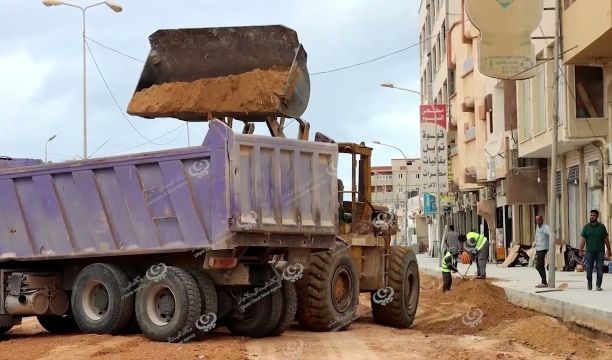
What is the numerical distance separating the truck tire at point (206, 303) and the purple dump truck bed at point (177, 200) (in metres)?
0.44

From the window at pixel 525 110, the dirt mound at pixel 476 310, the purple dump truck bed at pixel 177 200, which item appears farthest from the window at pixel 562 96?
the purple dump truck bed at pixel 177 200

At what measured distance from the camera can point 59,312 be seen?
13227 millimetres

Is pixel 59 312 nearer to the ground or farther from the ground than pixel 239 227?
nearer to the ground

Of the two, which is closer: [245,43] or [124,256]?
[124,256]

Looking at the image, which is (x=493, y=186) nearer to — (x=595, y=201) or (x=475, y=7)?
(x=595, y=201)

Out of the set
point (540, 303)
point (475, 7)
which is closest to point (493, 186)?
point (475, 7)

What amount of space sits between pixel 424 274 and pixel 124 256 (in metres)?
23.8

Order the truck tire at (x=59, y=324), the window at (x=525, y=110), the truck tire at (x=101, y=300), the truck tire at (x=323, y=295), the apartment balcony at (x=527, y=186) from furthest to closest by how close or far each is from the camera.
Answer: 1. the apartment balcony at (x=527, y=186)
2. the window at (x=525, y=110)
3. the truck tire at (x=59, y=324)
4. the truck tire at (x=323, y=295)
5. the truck tire at (x=101, y=300)

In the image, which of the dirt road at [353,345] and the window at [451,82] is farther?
the window at [451,82]

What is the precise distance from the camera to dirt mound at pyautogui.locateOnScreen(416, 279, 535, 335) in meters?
15.3

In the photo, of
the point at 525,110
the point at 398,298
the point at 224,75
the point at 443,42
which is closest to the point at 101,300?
the point at 224,75

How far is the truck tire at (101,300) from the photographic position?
12.1 metres

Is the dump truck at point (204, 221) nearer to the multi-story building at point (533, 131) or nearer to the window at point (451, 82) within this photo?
the multi-story building at point (533, 131)

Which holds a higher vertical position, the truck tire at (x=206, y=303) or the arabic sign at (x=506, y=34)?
the arabic sign at (x=506, y=34)
